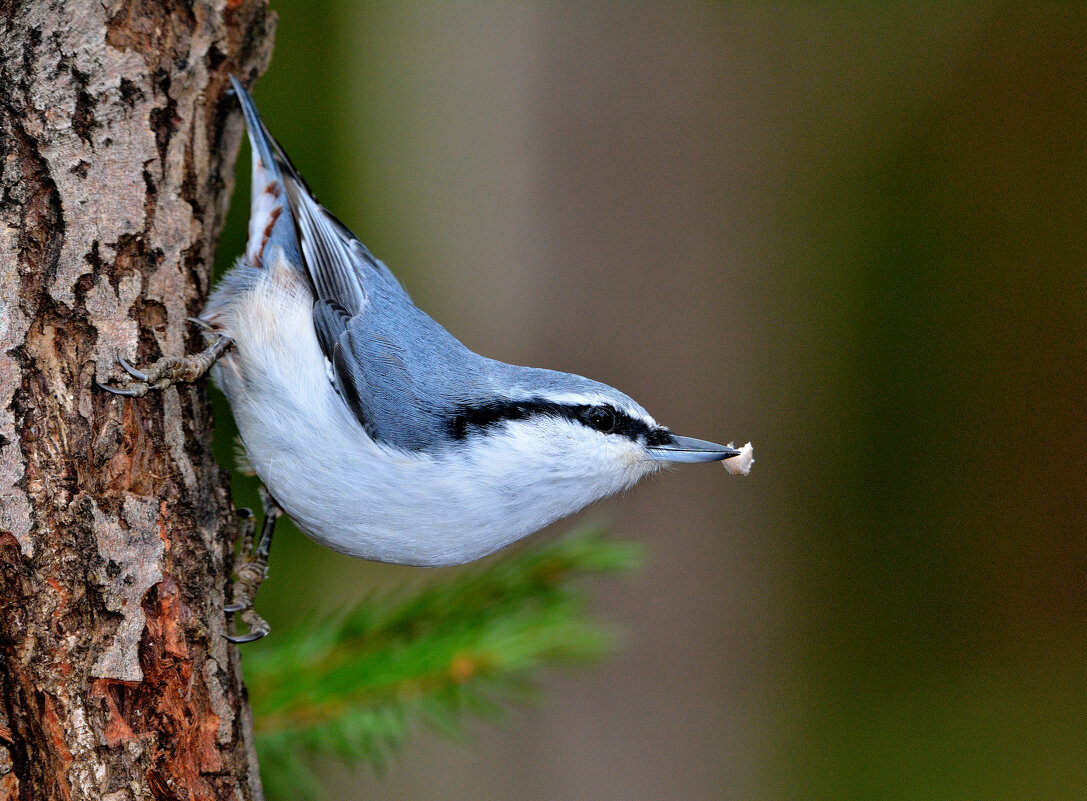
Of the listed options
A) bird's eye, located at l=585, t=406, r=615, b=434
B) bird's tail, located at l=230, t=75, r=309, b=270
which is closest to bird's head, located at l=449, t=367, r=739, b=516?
bird's eye, located at l=585, t=406, r=615, b=434

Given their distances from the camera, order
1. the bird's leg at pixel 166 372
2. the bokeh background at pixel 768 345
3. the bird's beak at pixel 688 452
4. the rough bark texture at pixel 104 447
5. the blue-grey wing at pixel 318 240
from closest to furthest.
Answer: the rough bark texture at pixel 104 447
the bird's leg at pixel 166 372
the bird's beak at pixel 688 452
the blue-grey wing at pixel 318 240
the bokeh background at pixel 768 345

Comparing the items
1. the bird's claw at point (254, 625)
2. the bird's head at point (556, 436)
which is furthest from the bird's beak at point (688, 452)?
the bird's claw at point (254, 625)

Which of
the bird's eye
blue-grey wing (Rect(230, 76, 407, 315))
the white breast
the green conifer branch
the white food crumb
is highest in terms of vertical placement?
blue-grey wing (Rect(230, 76, 407, 315))

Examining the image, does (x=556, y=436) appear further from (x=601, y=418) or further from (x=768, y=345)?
(x=768, y=345)

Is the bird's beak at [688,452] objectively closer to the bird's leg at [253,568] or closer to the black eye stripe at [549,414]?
the black eye stripe at [549,414]

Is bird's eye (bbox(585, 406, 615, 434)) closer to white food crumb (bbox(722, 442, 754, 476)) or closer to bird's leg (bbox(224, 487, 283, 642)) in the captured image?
white food crumb (bbox(722, 442, 754, 476))

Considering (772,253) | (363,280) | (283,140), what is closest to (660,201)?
(772,253)

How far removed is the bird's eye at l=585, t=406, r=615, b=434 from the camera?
4.13ft

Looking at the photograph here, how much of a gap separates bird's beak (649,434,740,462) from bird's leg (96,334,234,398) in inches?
25.3

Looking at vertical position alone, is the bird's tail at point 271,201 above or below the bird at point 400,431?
above

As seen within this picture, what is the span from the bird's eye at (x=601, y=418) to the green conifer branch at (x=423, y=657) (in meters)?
0.17

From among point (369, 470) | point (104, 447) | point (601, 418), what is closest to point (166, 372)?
point (104, 447)

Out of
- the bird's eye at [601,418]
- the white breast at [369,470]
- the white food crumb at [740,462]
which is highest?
the bird's eye at [601,418]

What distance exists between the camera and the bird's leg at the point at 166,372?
0.99m
